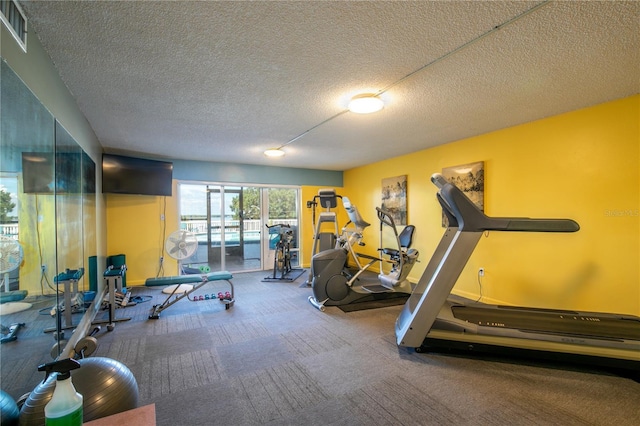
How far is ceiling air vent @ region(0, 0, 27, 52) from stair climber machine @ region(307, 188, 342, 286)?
355 centimetres

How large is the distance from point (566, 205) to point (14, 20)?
4.68 m

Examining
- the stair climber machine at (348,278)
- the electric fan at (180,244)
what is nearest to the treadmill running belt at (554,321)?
the stair climber machine at (348,278)

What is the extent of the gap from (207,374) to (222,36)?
2.46 m

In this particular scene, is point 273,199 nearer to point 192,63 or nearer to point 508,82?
point 192,63

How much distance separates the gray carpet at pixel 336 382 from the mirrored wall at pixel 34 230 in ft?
2.64

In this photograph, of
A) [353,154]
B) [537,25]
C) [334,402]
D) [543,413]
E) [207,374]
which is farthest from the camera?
[353,154]

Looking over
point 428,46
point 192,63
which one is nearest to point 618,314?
point 428,46

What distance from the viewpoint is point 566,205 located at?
10.2 feet

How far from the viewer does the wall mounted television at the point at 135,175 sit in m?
4.42

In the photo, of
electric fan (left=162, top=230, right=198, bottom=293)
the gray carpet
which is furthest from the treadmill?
electric fan (left=162, top=230, right=198, bottom=293)

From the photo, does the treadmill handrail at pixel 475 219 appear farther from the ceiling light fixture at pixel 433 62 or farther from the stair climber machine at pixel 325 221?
the stair climber machine at pixel 325 221

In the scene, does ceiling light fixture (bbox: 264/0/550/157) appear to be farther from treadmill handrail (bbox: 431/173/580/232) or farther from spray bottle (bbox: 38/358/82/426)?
spray bottle (bbox: 38/358/82/426)

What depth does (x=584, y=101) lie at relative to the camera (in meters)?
2.76


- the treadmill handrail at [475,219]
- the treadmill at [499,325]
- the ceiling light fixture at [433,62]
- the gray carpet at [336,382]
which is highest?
the ceiling light fixture at [433,62]
